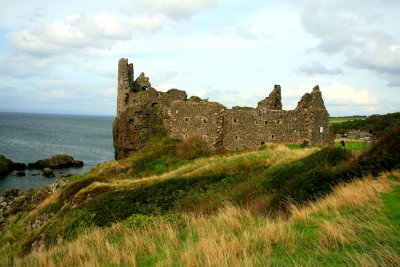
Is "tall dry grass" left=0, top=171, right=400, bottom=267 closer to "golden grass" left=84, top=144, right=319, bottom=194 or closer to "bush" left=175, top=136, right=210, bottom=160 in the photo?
"golden grass" left=84, top=144, right=319, bottom=194

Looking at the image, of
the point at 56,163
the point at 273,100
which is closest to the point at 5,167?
the point at 56,163

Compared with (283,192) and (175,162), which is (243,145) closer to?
(175,162)

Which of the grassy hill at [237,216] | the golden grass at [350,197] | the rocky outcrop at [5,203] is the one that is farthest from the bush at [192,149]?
the golden grass at [350,197]

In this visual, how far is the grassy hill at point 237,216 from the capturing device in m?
8.61

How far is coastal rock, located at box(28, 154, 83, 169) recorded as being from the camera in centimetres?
7794

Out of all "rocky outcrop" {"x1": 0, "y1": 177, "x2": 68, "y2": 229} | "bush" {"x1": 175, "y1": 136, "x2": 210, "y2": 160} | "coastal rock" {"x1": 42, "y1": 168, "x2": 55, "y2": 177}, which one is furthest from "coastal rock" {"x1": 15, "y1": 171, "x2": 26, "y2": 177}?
"bush" {"x1": 175, "y1": 136, "x2": 210, "y2": 160}

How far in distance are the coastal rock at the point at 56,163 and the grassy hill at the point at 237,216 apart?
A: 49164 millimetres

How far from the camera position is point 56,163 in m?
79.1

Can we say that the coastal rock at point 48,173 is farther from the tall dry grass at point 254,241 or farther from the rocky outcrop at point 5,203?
the tall dry grass at point 254,241

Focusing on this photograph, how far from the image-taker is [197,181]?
80.2 ft

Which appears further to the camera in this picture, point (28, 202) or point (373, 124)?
point (373, 124)

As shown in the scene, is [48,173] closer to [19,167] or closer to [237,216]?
[19,167]

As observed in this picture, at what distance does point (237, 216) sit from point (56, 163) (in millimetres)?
73272

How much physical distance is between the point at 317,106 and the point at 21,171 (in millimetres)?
59420
